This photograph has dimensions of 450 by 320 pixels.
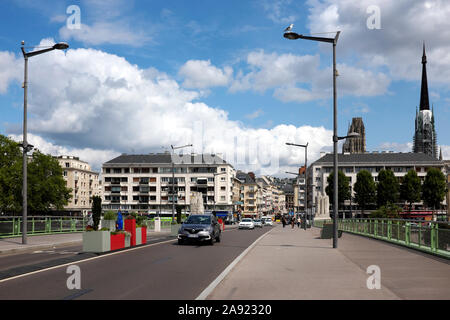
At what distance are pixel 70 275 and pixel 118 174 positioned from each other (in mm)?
127311

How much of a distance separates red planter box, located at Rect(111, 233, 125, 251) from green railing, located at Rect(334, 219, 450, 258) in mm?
11410

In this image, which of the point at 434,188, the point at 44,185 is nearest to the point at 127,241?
the point at 44,185

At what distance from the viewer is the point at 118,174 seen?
137 m

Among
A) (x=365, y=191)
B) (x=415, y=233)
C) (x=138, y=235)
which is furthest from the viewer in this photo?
(x=365, y=191)

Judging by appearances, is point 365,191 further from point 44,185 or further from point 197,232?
point 197,232

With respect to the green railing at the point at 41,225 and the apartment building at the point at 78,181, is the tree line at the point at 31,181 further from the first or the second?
the apartment building at the point at 78,181

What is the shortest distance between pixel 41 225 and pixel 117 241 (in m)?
14.2

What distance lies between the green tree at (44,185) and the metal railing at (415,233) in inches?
2279

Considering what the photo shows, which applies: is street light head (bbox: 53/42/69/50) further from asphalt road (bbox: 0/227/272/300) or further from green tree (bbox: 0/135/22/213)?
green tree (bbox: 0/135/22/213)

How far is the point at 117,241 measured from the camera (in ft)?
69.2
